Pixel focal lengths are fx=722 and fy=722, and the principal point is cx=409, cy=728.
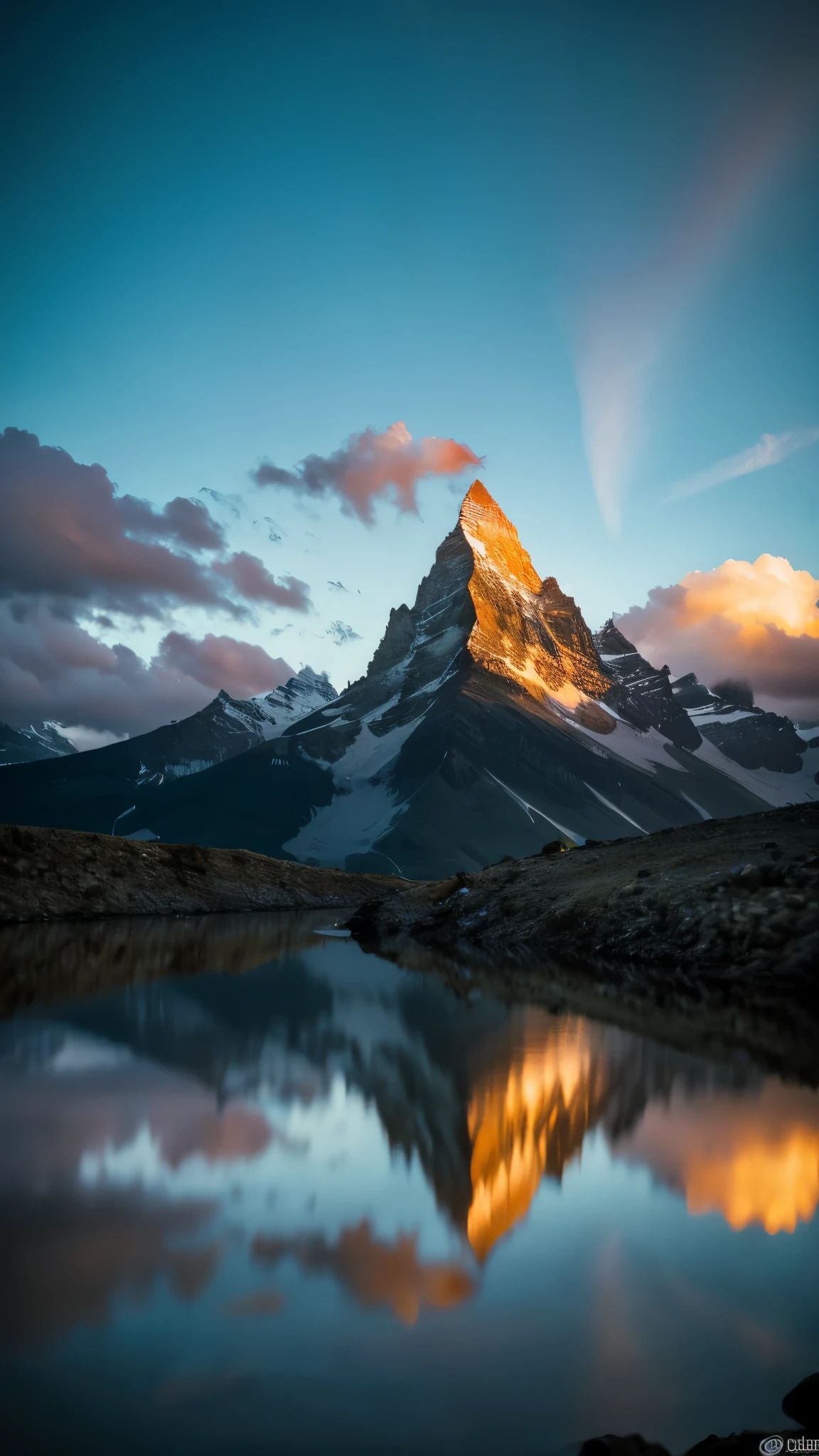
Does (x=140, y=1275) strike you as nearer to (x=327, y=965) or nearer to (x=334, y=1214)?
(x=334, y=1214)

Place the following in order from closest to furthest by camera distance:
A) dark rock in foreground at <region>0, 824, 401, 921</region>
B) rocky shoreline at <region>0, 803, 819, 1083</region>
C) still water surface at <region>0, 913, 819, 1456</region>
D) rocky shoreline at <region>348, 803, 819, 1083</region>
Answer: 1. still water surface at <region>0, 913, 819, 1456</region>
2. rocky shoreline at <region>348, 803, 819, 1083</region>
3. rocky shoreline at <region>0, 803, 819, 1083</region>
4. dark rock in foreground at <region>0, 824, 401, 921</region>

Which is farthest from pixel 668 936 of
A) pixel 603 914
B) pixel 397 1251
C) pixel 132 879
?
pixel 132 879

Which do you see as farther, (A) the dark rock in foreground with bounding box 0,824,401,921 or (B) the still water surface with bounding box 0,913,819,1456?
→ (A) the dark rock in foreground with bounding box 0,824,401,921

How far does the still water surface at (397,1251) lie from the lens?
4012 mm

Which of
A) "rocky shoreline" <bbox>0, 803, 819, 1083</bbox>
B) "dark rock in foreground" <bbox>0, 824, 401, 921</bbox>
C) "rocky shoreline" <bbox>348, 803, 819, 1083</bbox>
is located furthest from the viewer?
"dark rock in foreground" <bbox>0, 824, 401, 921</bbox>

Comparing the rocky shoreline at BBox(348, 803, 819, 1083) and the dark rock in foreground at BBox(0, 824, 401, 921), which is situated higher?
the rocky shoreline at BBox(348, 803, 819, 1083)

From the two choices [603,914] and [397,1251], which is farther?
[603,914]

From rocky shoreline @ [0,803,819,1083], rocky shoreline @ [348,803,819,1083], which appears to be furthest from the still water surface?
rocky shoreline @ [348,803,819,1083]

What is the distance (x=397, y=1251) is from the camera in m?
5.86

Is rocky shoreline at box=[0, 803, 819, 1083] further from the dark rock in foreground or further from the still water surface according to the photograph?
the still water surface

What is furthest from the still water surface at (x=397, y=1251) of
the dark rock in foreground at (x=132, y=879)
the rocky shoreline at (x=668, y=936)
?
the dark rock in foreground at (x=132, y=879)

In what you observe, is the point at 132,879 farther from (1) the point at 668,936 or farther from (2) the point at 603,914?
(1) the point at 668,936

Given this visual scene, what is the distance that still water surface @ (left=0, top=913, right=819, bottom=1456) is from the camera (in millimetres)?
4012

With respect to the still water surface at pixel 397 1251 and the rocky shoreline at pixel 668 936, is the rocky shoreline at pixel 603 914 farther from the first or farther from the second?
the still water surface at pixel 397 1251
